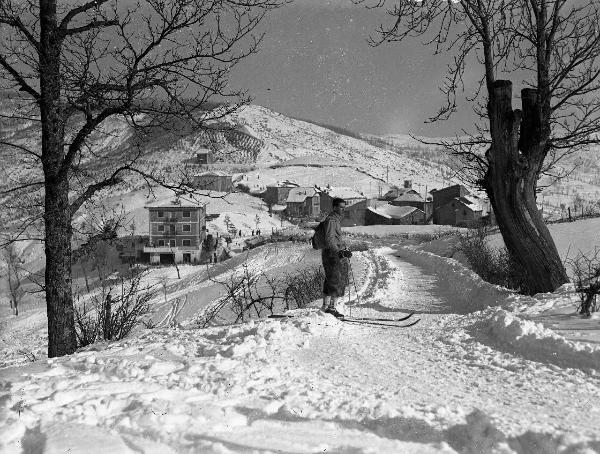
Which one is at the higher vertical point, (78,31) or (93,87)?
(78,31)

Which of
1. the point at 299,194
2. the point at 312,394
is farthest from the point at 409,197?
the point at 312,394

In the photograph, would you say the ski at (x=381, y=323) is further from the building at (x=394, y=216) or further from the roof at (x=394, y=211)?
the roof at (x=394, y=211)

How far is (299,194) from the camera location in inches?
4545

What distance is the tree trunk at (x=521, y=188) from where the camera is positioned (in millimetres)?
8320

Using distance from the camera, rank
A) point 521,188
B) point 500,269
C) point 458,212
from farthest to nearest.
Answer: point 458,212
point 500,269
point 521,188

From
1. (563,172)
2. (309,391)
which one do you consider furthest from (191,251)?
(309,391)

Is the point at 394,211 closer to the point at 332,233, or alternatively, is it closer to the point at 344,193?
the point at 344,193

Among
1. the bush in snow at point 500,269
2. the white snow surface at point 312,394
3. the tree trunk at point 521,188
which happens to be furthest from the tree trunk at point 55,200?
the bush in snow at point 500,269

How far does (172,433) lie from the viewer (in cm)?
281

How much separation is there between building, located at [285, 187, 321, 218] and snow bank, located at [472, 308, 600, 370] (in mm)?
102882

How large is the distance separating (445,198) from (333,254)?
3672 inches

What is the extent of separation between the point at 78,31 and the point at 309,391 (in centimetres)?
541

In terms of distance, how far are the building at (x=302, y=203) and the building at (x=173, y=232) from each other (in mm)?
37516

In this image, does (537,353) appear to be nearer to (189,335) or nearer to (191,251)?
(189,335)
